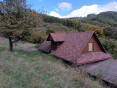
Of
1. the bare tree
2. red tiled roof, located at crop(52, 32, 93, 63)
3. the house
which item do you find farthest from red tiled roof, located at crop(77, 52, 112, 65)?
the bare tree

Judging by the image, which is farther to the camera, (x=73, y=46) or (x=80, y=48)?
(x=73, y=46)

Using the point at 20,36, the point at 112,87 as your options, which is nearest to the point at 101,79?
the point at 112,87

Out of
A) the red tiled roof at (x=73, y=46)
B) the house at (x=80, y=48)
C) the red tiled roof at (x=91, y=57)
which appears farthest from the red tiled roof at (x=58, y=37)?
the red tiled roof at (x=91, y=57)

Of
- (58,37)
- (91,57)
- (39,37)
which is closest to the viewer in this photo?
(91,57)

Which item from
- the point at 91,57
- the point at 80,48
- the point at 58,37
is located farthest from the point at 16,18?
the point at 91,57

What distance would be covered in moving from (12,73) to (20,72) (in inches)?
24.0

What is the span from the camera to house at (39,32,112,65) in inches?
843

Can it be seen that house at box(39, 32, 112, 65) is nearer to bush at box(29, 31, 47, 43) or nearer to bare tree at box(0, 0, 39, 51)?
bare tree at box(0, 0, 39, 51)

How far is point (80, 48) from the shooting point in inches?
879

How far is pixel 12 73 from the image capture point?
40.2 ft

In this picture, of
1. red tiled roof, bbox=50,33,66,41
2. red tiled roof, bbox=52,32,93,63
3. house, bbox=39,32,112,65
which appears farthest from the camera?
red tiled roof, bbox=50,33,66,41

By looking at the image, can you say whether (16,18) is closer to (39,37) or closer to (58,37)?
(58,37)

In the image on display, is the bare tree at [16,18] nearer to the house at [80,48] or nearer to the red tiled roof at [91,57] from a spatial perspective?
the house at [80,48]

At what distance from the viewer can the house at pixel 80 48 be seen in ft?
70.3
